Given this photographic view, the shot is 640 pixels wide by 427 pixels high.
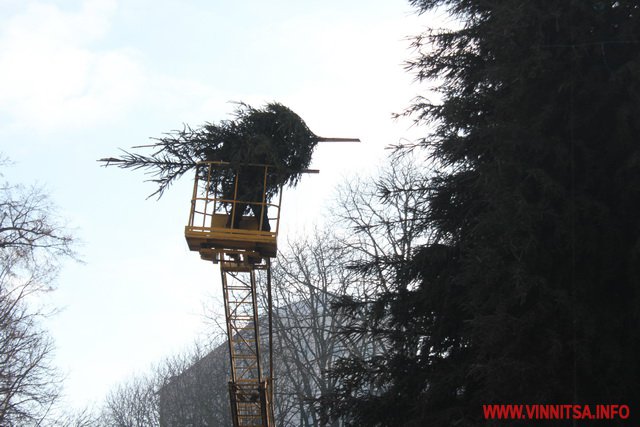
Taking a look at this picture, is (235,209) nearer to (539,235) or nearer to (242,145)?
(242,145)

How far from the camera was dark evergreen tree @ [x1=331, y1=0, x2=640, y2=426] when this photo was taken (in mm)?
9625

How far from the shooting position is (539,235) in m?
10.3

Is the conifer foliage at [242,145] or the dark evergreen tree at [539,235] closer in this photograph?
the dark evergreen tree at [539,235]

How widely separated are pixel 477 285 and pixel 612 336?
1.76 meters

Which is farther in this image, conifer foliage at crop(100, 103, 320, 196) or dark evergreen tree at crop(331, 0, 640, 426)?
conifer foliage at crop(100, 103, 320, 196)

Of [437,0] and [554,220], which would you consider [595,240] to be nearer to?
[554,220]

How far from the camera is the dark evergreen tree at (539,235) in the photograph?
9625mm

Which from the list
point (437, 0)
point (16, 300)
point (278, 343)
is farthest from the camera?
point (278, 343)

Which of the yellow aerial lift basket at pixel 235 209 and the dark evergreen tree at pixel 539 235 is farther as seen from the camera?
the yellow aerial lift basket at pixel 235 209

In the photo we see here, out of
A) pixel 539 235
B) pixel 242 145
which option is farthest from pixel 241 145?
pixel 539 235

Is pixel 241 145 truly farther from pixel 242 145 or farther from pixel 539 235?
pixel 539 235

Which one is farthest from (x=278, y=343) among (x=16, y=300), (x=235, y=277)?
(x=235, y=277)

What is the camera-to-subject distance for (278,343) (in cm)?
3694

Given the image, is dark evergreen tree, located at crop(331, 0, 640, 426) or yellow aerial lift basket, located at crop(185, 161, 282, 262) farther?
yellow aerial lift basket, located at crop(185, 161, 282, 262)
